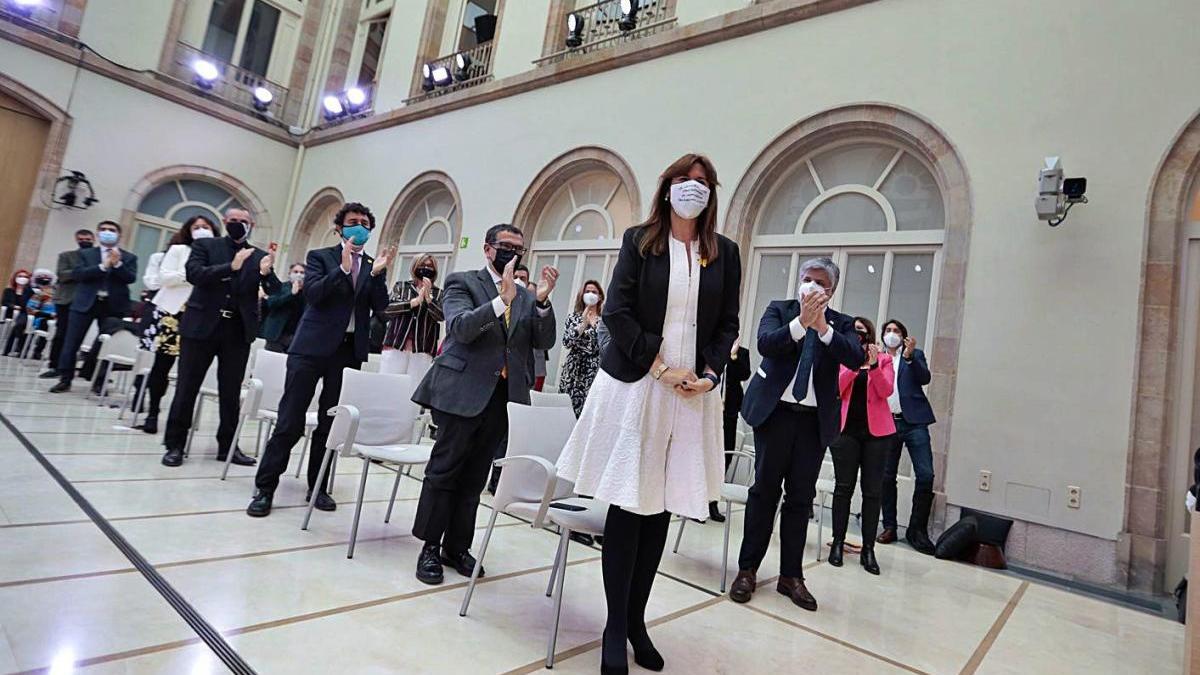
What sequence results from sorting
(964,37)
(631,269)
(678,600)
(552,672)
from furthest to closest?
(964,37) < (678,600) < (631,269) < (552,672)

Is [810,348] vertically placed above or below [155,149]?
below

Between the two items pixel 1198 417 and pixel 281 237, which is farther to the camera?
pixel 281 237

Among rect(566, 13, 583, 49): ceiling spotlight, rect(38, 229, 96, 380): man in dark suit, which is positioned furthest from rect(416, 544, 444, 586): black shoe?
rect(566, 13, 583, 49): ceiling spotlight

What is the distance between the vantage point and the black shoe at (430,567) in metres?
2.38

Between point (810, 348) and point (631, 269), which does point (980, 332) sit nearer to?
point (810, 348)

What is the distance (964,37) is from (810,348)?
3907 mm

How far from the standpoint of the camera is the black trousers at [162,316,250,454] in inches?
147

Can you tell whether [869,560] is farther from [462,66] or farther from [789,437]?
[462,66]

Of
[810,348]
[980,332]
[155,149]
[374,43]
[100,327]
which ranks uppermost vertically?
A: [374,43]

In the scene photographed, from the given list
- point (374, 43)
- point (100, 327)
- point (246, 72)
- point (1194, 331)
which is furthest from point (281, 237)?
point (1194, 331)

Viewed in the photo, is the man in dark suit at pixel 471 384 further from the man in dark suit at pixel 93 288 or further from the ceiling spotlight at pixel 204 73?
the ceiling spotlight at pixel 204 73

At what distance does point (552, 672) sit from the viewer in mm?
1800

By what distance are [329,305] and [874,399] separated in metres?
3.06

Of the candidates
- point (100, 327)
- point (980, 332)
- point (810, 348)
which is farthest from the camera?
point (100, 327)
